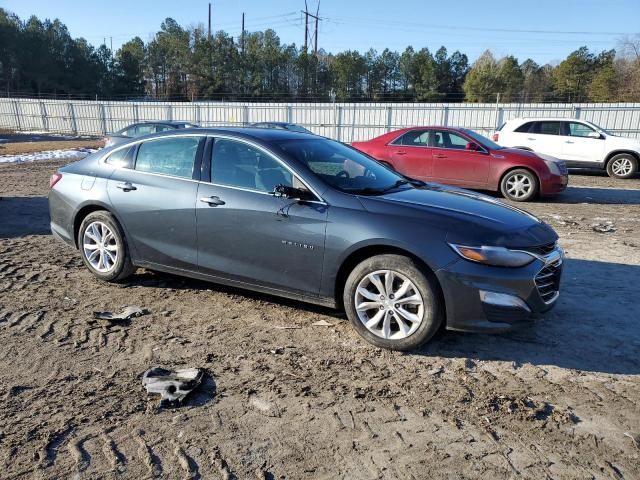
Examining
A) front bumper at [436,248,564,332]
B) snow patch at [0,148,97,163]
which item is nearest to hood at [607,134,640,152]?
front bumper at [436,248,564,332]

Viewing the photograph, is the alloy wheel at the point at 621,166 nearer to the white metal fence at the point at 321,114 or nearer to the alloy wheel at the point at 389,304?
the white metal fence at the point at 321,114

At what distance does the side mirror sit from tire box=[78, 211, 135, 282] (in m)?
1.85

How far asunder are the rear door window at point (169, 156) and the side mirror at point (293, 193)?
1012mm

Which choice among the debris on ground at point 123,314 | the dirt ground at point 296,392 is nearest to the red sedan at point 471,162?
the dirt ground at point 296,392

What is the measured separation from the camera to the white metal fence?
70.0 ft

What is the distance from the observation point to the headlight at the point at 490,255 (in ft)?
12.0

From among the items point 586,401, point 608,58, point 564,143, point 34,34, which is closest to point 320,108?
point 564,143

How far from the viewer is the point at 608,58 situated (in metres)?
60.1

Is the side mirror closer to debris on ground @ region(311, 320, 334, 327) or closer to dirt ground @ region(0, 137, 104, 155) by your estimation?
debris on ground @ region(311, 320, 334, 327)

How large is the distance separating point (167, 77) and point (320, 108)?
6193cm

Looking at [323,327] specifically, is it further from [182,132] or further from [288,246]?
[182,132]

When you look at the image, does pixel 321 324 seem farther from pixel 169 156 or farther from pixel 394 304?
pixel 169 156

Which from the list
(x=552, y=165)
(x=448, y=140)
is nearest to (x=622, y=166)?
(x=552, y=165)

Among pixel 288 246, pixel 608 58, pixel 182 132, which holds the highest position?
pixel 608 58
